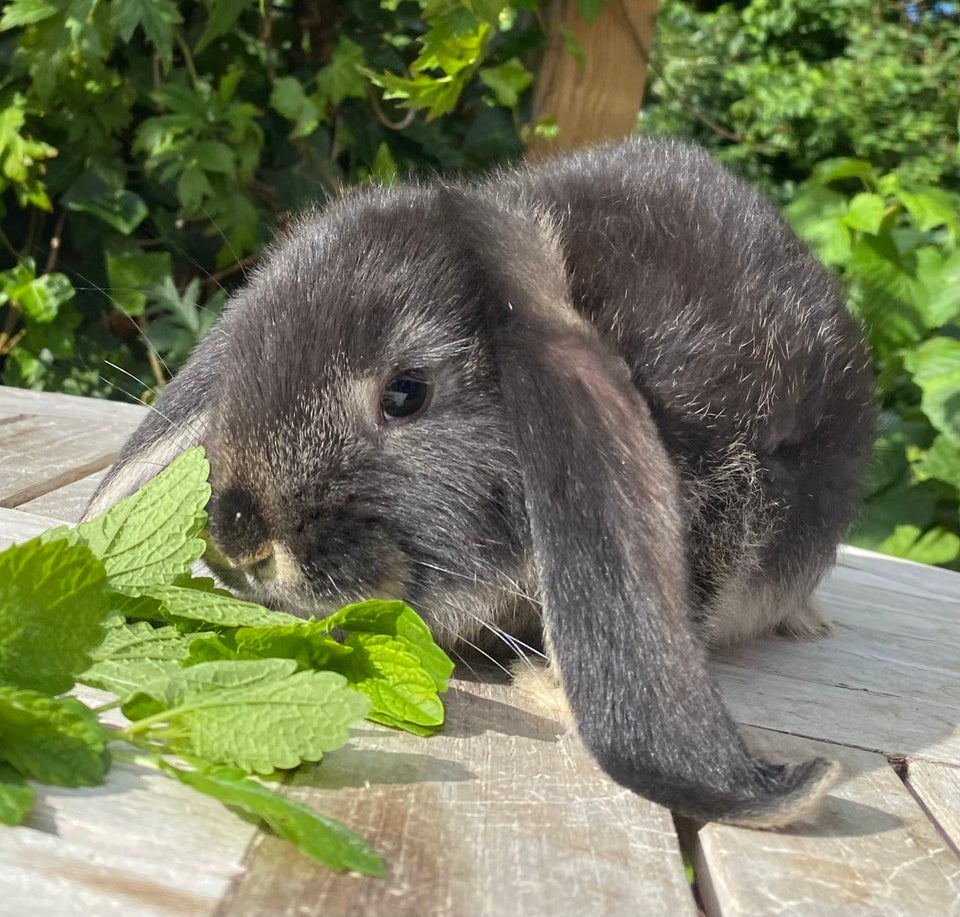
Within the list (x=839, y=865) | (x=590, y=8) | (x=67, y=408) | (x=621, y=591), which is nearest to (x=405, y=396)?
(x=621, y=591)

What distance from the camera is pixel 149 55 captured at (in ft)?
14.1

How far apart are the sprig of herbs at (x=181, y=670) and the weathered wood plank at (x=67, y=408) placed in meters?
1.84

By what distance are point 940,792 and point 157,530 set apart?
1109 mm

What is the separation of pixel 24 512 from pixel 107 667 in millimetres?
1002

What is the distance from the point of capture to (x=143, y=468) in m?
2.10

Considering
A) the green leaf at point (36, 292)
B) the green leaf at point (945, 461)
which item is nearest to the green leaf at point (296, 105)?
the green leaf at point (36, 292)

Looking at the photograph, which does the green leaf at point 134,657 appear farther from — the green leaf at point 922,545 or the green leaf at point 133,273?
the green leaf at point 922,545

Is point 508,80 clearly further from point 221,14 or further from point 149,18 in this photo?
point 149,18

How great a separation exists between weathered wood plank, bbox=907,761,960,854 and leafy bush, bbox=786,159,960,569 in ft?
6.58

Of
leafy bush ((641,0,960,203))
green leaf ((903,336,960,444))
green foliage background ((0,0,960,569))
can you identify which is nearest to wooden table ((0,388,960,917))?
green leaf ((903,336,960,444))

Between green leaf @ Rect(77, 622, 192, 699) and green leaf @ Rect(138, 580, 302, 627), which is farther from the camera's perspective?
green leaf @ Rect(138, 580, 302, 627)

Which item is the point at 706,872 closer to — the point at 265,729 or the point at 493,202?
the point at 265,729

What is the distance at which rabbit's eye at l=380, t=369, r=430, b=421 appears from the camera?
178 cm

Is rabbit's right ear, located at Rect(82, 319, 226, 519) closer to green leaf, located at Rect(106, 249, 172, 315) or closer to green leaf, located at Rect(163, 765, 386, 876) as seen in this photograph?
green leaf, located at Rect(163, 765, 386, 876)
